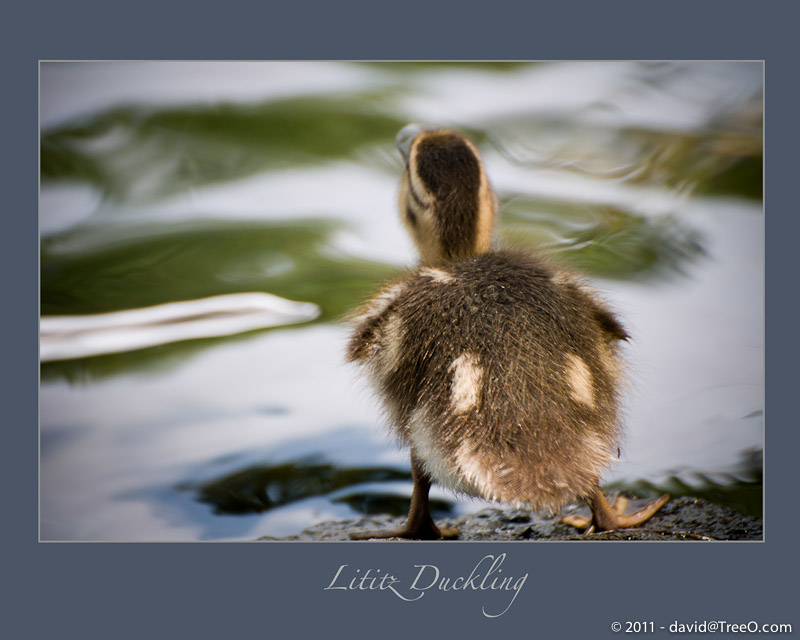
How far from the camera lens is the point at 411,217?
1.84 m

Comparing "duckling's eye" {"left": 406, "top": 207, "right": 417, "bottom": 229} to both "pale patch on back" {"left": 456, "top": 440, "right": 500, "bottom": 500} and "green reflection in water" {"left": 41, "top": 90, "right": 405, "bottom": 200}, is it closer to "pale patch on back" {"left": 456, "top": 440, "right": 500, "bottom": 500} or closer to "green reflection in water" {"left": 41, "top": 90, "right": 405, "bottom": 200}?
"green reflection in water" {"left": 41, "top": 90, "right": 405, "bottom": 200}

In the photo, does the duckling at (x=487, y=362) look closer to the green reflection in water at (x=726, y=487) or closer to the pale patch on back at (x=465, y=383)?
the pale patch on back at (x=465, y=383)

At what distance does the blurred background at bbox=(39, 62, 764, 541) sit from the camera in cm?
186

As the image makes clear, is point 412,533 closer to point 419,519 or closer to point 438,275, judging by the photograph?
point 419,519

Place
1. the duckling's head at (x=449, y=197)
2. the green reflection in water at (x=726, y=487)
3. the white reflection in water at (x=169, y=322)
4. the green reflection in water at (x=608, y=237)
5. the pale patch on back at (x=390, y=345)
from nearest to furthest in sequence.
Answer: the pale patch on back at (x=390, y=345) → the duckling's head at (x=449, y=197) → the green reflection in water at (x=726, y=487) → the white reflection in water at (x=169, y=322) → the green reflection in water at (x=608, y=237)

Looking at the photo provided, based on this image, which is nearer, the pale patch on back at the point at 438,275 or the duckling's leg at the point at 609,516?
the pale patch on back at the point at 438,275

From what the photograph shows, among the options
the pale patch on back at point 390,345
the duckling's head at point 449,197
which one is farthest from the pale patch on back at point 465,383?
the duckling's head at point 449,197

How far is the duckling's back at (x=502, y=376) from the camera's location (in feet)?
4.42

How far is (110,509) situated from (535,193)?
1348 millimetres

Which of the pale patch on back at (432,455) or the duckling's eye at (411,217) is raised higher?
the duckling's eye at (411,217)

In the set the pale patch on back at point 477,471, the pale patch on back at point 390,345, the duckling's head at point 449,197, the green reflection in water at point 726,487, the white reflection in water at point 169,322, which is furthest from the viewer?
the white reflection in water at point 169,322

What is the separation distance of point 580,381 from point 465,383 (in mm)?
213

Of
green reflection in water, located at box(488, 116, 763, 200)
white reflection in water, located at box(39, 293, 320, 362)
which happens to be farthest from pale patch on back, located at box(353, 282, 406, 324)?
green reflection in water, located at box(488, 116, 763, 200)

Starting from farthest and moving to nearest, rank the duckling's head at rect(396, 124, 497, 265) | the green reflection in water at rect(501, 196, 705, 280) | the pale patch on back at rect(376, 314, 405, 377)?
the green reflection in water at rect(501, 196, 705, 280) → the duckling's head at rect(396, 124, 497, 265) → the pale patch on back at rect(376, 314, 405, 377)
